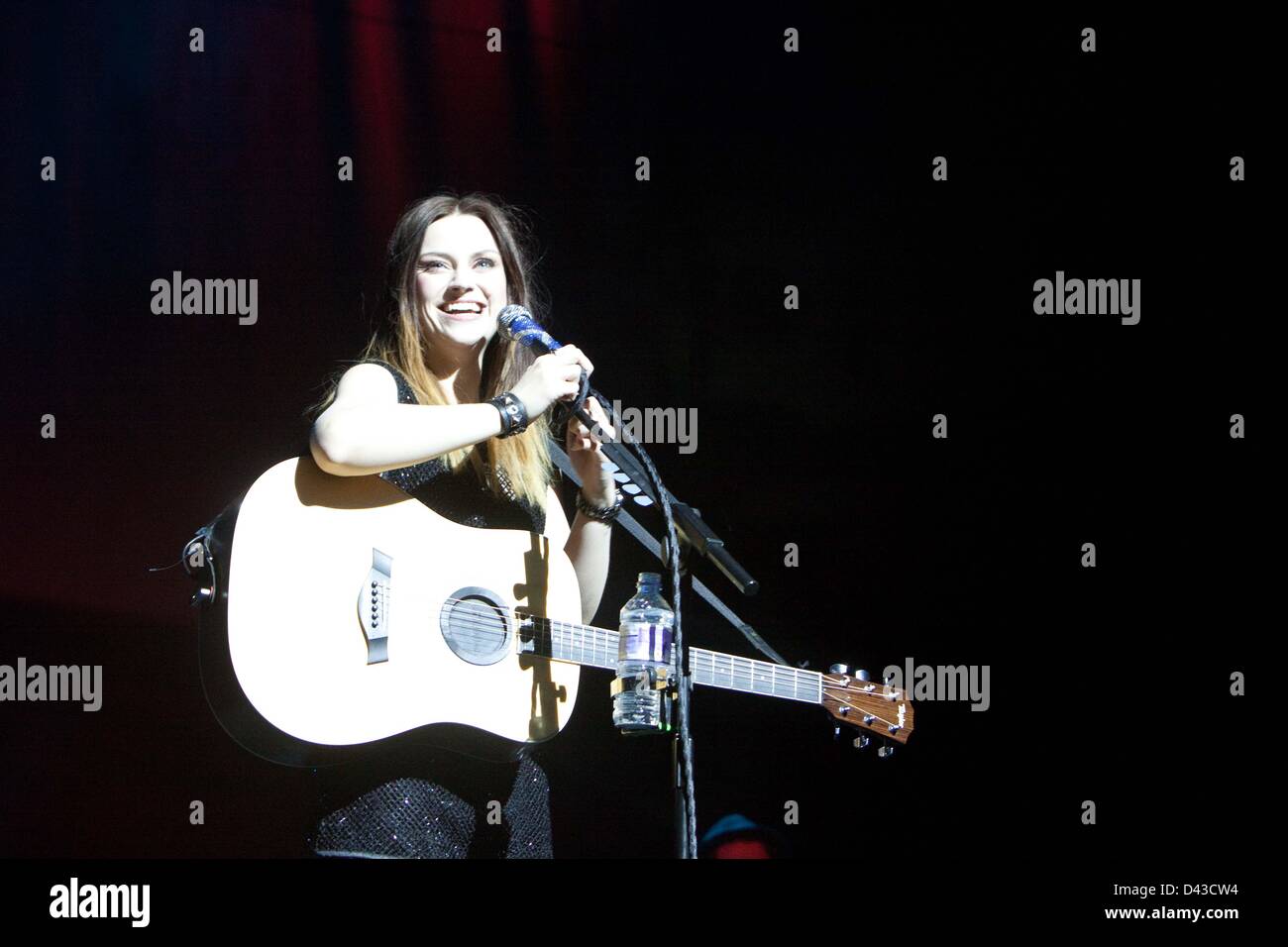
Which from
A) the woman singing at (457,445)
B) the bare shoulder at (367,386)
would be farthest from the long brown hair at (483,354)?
the bare shoulder at (367,386)

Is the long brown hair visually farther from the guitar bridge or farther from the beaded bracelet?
the guitar bridge

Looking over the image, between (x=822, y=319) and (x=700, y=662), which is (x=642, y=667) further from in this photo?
(x=822, y=319)

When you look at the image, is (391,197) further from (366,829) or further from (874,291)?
(366,829)

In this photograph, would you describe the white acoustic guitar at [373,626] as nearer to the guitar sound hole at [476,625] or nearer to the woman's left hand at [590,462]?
the guitar sound hole at [476,625]

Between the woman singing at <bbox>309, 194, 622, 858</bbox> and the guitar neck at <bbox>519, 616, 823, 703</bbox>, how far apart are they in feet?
0.68

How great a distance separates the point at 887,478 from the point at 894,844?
3.67 feet

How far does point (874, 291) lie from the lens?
12.6 feet

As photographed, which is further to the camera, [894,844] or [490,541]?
[894,844]

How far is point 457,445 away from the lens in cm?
225

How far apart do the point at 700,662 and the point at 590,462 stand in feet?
1.70

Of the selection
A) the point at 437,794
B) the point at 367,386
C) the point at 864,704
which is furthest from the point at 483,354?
the point at 864,704

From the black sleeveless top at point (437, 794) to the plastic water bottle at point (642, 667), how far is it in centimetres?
26
